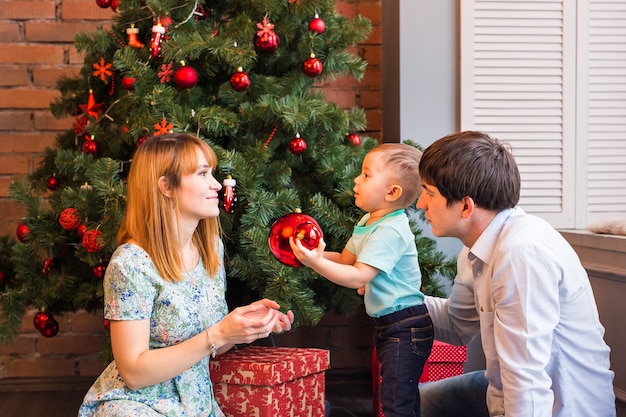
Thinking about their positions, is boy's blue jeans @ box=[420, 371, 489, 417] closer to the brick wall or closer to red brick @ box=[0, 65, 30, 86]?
the brick wall

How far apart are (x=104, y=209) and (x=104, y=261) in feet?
1.19

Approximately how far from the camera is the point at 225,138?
7.66ft

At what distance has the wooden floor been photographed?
2748 mm

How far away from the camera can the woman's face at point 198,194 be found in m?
1.74

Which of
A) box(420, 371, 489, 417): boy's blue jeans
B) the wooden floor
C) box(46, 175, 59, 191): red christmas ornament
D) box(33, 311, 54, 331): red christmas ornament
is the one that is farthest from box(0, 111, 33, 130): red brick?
box(420, 371, 489, 417): boy's blue jeans

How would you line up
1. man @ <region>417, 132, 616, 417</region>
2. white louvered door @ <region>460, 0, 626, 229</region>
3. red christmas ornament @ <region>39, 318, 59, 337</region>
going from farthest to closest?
1. white louvered door @ <region>460, 0, 626, 229</region>
2. red christmas ornament @ <region>39, 318, 59, 337</region>
3. man @ <region>417, 132, 616, 417</region>

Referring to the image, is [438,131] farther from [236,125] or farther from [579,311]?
[579,311]

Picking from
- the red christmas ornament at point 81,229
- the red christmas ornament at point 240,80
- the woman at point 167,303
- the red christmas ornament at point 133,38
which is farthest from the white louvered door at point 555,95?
the red christmas ornament at point 81,229

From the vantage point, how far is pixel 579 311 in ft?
5.13

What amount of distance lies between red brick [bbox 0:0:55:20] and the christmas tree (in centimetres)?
61

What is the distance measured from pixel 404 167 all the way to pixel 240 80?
564 millimetres

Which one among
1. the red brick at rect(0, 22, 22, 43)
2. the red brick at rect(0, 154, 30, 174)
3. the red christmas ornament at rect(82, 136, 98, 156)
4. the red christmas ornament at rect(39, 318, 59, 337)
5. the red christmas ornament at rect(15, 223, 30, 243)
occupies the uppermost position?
the red brick at rect(0, 22, 22, 43)

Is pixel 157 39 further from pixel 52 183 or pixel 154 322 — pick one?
pixel 154 322

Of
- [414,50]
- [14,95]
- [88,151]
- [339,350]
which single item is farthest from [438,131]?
[14,95]
